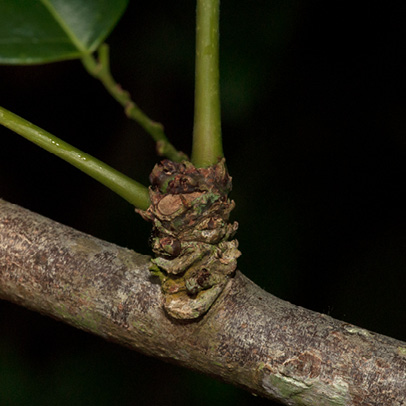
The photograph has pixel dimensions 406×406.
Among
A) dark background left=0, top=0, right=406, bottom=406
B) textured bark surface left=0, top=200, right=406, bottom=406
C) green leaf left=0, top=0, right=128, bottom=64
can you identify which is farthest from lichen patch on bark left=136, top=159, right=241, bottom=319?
dark background left=0, top=0, right=406, bottom=406

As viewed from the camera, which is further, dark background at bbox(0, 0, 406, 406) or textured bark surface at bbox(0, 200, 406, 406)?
dark background at bbox(0, 0, 406, 406)

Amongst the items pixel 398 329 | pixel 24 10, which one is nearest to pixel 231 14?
pixel 24 10

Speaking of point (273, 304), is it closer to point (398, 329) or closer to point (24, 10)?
point (24, 10)

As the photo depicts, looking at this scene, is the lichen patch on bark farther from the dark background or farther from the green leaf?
the dark background

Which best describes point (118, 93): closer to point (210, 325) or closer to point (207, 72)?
point (207, 72)

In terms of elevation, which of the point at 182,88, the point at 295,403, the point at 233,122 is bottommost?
the point at 295,403

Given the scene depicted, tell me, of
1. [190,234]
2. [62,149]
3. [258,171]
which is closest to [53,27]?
[62,149]
